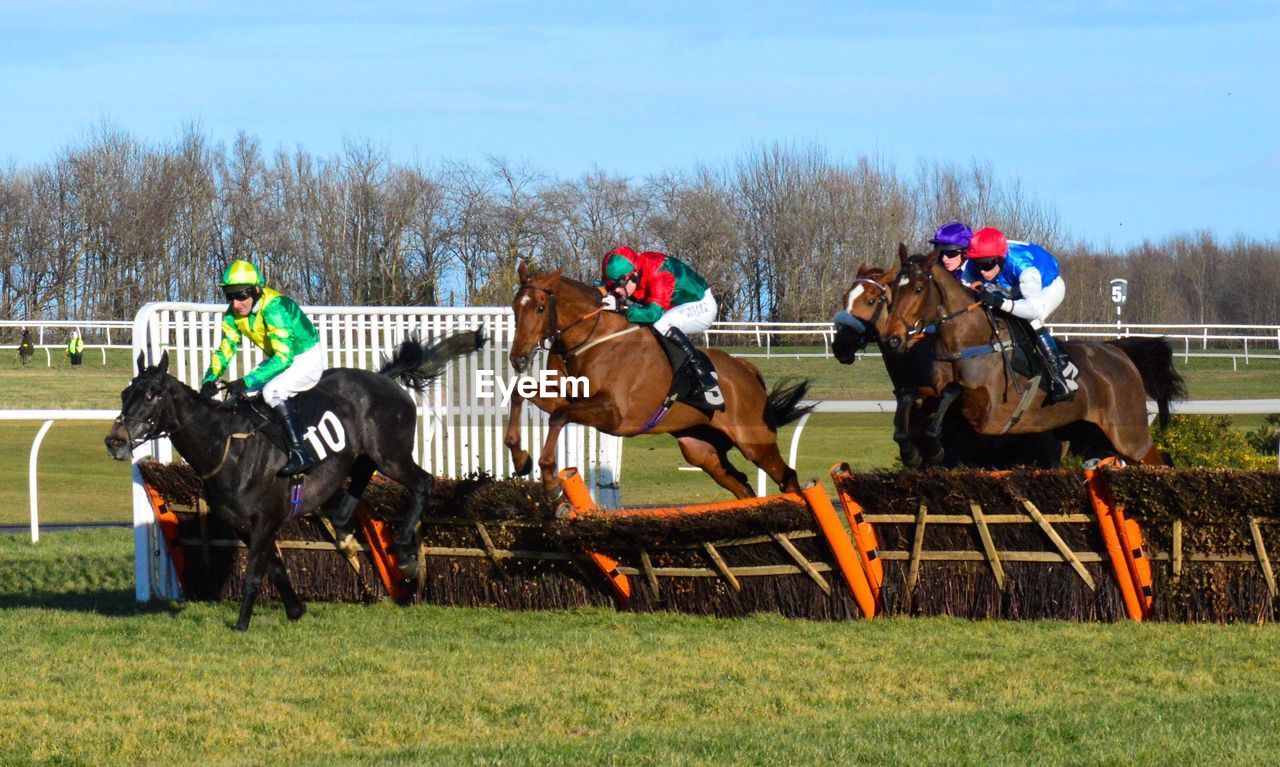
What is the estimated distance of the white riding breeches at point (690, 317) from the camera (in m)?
7.95

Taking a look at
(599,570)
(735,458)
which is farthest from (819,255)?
(599,570)

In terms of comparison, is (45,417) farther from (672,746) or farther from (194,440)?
(672,746)

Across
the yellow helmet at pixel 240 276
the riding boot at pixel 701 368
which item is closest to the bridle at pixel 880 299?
the riding boot at pixel 701 368

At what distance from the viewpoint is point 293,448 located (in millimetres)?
6742

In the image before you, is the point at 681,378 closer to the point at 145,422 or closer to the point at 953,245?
the point at 953,245

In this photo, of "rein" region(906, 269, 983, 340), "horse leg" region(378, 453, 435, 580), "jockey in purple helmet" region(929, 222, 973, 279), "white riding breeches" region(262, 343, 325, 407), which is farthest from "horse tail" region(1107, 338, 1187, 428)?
"white riding breeches" region(262, 343, 325, 407)

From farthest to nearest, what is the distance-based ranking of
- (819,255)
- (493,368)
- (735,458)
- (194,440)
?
(819,255) < (735,458) < (493,368) < (194,440)

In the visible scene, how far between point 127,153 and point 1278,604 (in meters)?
30.4

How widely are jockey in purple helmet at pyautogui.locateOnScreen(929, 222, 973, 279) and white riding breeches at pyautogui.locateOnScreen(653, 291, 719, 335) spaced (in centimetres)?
132

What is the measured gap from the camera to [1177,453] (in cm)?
905

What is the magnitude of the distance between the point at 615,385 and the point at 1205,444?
374cm

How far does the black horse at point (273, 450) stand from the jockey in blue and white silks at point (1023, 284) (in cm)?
→ 278

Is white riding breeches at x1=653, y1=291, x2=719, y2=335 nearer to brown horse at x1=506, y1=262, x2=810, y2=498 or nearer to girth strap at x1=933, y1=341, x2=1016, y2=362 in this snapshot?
brown horse at x1=506, y1=262, x2=810, y2=498

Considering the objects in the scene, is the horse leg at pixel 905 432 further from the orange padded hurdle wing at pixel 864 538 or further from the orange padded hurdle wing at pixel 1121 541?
the orange padded hurdle wing at pixel 1121 541
